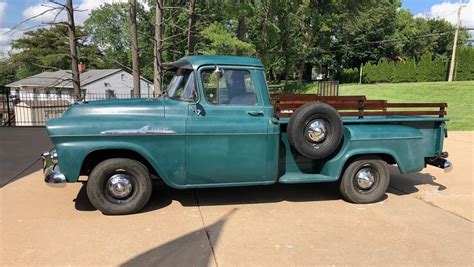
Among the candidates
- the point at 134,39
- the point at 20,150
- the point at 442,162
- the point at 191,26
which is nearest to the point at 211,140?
the point at 442,162

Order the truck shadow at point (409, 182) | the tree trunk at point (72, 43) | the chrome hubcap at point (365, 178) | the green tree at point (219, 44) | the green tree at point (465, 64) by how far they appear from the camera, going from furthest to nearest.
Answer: the green tree at point (465, 64), the green tree at point (219, 44), the tree trunk at point (72, 43), the truck shadow at point (409, 182), the chrome hubcap at point (365, 178)

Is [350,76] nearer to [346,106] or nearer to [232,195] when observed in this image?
[346,106]

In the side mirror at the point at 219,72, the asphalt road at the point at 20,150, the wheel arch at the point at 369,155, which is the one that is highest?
the side mirror at the point at 219,72

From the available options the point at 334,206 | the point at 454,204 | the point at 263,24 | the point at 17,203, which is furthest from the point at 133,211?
the point at 263,24

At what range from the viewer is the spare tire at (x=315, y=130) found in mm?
4801

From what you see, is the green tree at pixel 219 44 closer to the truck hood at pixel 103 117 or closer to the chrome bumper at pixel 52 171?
the truck hood at pixel 103 117

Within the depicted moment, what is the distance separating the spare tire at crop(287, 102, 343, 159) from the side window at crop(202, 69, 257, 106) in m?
0.62

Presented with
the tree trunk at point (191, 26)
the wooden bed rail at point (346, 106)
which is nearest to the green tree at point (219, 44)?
the tree trunk at point (191, 26)

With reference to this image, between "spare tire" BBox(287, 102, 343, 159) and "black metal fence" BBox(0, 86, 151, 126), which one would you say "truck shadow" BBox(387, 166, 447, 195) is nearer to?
"spare tire" BBox(287, 102, 343, 159)

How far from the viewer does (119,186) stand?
182 inches

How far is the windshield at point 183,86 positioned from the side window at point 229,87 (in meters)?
0.17

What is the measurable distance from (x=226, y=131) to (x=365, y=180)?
84.0 inches

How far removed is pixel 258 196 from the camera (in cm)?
562

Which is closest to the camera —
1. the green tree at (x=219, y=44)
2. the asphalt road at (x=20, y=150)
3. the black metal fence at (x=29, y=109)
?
the asphalt road at (x=20, y=150)
